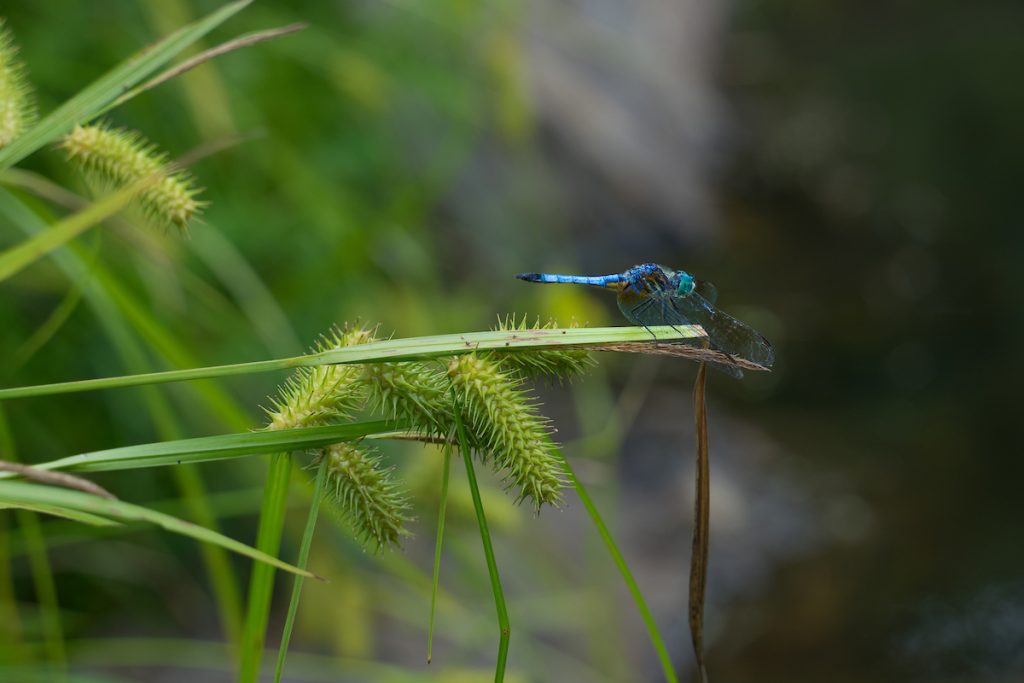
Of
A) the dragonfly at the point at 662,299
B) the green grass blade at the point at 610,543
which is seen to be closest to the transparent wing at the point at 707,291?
the dragonfly at the point at 662,299

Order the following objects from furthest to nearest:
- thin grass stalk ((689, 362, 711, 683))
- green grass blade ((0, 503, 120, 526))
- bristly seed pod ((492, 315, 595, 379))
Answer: thin grass stalk ((689, 362, 711, 683)) → bristly seed pod ((492, 315, 595, 379)) → green grass blade ((0, 503, 120, 526))

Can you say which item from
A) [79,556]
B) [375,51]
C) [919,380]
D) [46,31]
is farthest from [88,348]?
[919,380]

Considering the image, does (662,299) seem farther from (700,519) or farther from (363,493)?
(363,493)

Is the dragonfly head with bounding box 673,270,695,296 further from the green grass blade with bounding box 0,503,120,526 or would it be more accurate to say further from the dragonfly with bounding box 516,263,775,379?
the green grass blade with bounding box 0,503,120,526

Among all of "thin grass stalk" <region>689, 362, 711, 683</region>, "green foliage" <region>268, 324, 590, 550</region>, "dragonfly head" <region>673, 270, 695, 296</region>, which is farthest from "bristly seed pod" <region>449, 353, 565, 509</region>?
"dragonfly head" <region>673, 270, 695, 296</region>

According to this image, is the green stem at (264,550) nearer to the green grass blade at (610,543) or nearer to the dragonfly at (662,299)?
the green grass blade at (610,543)
